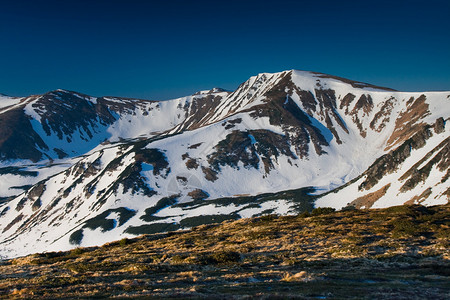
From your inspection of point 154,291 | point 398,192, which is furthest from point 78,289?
point 398,192

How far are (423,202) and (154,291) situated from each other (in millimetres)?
128145

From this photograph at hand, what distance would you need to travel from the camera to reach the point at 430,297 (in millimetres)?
16109

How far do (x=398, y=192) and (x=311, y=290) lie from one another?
500 feet

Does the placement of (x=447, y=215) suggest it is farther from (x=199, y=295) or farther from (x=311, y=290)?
(x=199, y=295)

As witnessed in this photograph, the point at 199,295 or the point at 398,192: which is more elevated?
the point at 199,295

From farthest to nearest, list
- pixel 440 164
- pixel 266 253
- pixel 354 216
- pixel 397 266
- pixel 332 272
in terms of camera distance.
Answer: pixel 440 164 → pixel 354 216 → pixel 266 253 → pixel 397 266 → pixel 332 272

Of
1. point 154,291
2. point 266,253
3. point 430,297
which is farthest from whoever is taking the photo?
point 266,253

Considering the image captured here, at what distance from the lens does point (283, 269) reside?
2469 centimetres

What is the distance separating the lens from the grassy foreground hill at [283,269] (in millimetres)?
17797

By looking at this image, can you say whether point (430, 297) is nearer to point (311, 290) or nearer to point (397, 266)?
point (311, 290)

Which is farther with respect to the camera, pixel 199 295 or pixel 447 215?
pixel 447 215

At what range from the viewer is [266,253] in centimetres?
3169

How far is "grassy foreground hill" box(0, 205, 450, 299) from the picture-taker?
17.8 metres

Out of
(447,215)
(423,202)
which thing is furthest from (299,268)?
(423,202)
